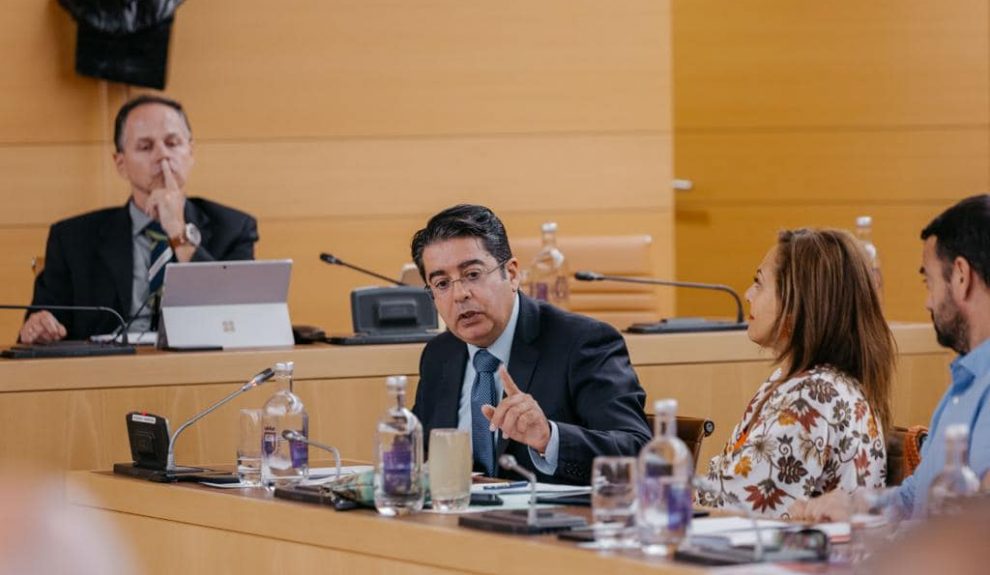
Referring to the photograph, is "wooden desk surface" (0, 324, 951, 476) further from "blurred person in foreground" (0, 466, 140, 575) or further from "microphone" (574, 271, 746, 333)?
"blurred person in foreground" (0, 466, 140, 575)

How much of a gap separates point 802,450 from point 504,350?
823 mm

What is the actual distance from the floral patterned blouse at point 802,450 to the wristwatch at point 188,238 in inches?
95.9

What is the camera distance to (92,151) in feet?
20.9

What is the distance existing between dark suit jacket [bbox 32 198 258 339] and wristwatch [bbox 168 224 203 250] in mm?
45

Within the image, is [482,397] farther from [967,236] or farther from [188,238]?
[188,238]

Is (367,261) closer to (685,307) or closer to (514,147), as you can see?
(514,147)

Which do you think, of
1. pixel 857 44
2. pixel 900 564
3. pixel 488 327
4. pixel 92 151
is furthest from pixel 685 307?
pixel 900 564

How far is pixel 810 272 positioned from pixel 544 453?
0.66 metres

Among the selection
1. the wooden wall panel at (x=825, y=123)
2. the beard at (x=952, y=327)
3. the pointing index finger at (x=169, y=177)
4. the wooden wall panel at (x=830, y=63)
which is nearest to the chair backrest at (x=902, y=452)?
the beard at (x=952, y=327)

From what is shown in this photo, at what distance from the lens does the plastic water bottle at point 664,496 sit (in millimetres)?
2326

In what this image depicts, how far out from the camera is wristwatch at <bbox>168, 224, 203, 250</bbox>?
5.11 meters

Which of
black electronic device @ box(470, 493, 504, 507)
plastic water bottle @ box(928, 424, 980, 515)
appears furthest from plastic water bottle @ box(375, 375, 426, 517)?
plastic water bottle @ box(928, 424, 980, 515)

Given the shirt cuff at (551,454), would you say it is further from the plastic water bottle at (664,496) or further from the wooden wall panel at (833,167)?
the wooden wall panel at (833,167)

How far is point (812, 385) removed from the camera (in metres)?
3.15
